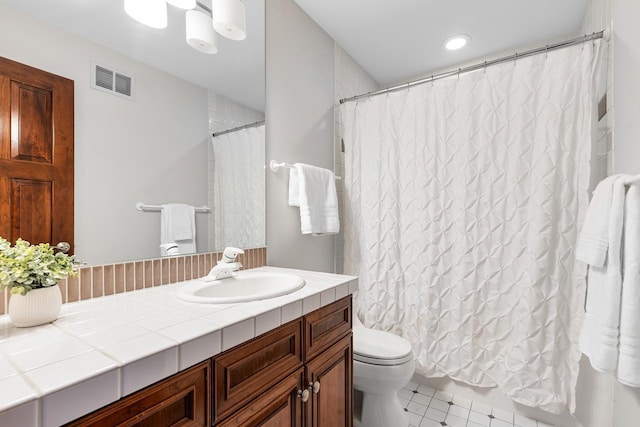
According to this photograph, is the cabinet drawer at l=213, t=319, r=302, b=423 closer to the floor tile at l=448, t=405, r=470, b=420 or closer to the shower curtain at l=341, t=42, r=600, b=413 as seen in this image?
the shower curtain at l=341, t=42, r=600, b=413

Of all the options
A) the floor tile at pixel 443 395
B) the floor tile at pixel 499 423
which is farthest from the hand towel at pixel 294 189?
the floor tile at pixel 499 423

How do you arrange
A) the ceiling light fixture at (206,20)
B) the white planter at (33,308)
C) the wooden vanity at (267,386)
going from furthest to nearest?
the ceiling light fixture at (206,20) → the white planter at (33,308) → the wooden vanity at (267,386)

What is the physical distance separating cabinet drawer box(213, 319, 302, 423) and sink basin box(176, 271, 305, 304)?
0.13m

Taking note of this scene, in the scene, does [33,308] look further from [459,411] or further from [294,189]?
[459,411]

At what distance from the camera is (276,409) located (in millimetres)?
894

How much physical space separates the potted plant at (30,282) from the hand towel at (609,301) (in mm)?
1585

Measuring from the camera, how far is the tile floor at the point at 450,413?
5.52 ft

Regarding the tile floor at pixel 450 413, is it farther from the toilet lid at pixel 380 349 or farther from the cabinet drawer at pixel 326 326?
the cabinet drawer at pixel 326 326

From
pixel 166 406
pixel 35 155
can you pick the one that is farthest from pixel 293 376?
pixel 35 155

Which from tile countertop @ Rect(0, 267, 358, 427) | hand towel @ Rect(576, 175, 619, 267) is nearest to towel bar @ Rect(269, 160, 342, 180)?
tile countertop @ Rect(0, 267, 358, 427)

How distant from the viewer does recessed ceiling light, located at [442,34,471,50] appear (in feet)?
6.82

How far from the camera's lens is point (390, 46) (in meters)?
2.18

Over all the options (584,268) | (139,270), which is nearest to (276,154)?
(139,270)

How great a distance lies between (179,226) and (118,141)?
0.38 m
